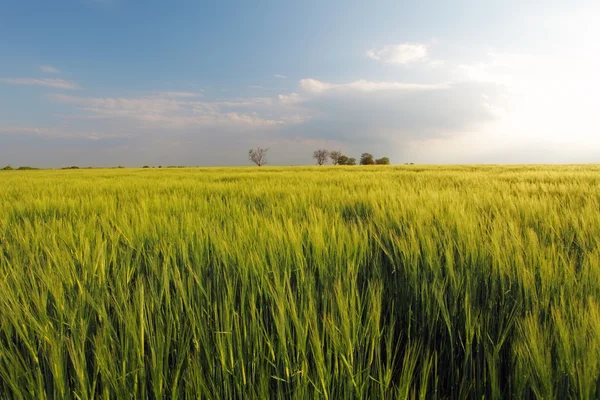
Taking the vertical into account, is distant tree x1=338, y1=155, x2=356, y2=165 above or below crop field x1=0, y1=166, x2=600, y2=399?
above

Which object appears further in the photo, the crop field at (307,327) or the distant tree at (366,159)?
the distant tree at (366,159)

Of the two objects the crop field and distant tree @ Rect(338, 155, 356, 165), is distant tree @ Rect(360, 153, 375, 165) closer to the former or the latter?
distant tree @ Rect(338, 155, 356, 165)

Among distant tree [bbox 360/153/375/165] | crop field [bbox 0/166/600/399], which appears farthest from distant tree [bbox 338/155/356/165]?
crop field [bbox 0/166/600/399]

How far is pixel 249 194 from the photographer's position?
120 inches

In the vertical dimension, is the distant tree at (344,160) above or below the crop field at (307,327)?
above

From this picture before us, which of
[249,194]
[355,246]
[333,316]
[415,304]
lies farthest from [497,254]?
[249,194]

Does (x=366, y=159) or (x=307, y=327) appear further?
(x=366, y=159)

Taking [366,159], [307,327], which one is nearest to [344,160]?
[366,159]

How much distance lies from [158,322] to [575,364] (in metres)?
0.79

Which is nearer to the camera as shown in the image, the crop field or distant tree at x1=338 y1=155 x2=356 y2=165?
the crop field

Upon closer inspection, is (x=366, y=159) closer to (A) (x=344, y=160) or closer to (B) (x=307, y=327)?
(A) (x=344, y=160)

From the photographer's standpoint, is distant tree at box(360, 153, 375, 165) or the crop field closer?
the crop field

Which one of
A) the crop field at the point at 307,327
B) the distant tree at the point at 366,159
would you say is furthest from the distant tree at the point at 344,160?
the crop field at the point at 307,327

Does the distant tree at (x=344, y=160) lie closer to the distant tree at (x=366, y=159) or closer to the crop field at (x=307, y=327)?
the distant tree at (x=366, y=159)
